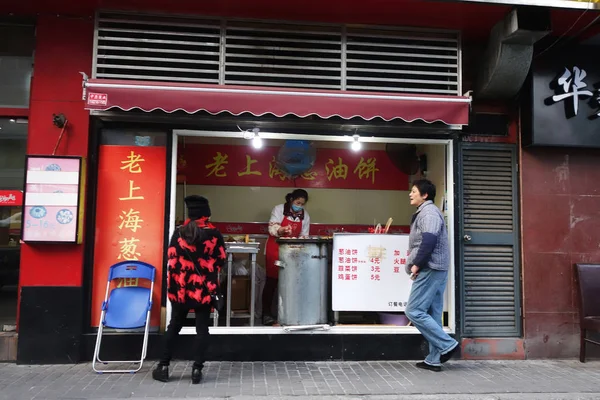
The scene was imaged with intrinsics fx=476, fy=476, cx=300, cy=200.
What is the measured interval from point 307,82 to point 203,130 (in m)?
1.36

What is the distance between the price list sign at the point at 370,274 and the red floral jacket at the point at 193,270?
5.81 feet

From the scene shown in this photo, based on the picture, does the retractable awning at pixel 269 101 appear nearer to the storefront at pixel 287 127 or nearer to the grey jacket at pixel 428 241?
the storefront at pixel 287 127

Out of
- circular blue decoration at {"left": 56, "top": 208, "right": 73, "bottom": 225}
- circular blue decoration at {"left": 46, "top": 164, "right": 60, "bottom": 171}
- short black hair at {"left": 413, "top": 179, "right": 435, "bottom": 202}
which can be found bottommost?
circular blue decoration at {"left": 56, "top": 208, "right": 73, "bottom": 225}

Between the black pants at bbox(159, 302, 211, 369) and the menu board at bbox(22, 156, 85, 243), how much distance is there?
1.51 m

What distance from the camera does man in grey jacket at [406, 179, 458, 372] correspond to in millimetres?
4945

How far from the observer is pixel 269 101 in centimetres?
492

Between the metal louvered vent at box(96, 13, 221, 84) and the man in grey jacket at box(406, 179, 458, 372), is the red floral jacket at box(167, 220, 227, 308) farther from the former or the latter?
the man in grey jacket at box(406, 179, 458, 372)

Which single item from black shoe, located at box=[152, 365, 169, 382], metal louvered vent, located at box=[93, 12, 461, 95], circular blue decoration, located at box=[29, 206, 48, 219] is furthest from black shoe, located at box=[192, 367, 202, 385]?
metal louvered vent, located at box=[93, 12, 461, 95]

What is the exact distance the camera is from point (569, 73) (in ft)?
18.7

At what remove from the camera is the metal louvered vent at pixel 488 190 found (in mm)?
5836

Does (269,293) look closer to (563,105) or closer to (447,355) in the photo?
(447,355)

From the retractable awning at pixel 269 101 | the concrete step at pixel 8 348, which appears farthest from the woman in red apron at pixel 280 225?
the concrete step at pixel 8 348

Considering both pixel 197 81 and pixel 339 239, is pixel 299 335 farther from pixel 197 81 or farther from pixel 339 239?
pixel 197 81

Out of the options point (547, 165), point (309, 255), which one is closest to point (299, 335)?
point (309, 255)
